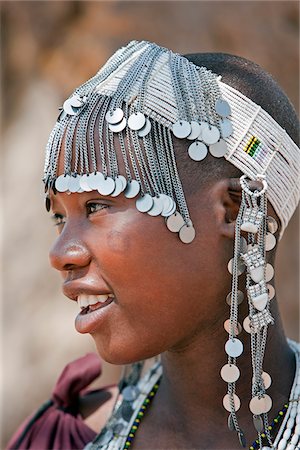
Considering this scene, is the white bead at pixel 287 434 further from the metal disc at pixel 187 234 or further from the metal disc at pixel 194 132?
the metal disc at pixel 194 132

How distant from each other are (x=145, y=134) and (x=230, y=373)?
0.70 metres

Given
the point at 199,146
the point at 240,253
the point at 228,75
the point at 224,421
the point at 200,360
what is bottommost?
the point at 224,421

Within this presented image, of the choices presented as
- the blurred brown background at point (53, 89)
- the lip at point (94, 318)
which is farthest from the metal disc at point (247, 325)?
the blurred brown background at point (53, 89)

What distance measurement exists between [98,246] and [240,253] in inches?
15.1

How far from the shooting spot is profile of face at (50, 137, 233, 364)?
223 cm

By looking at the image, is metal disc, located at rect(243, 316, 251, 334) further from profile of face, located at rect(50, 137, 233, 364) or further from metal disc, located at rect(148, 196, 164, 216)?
metal disc, located at rect(148, 196, 164, 216)

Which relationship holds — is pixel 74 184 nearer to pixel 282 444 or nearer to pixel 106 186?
pixel 106 186

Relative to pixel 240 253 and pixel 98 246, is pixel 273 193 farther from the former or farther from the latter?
pixel 98 246

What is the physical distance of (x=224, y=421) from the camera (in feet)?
8.15

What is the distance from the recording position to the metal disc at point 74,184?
89.4 inches

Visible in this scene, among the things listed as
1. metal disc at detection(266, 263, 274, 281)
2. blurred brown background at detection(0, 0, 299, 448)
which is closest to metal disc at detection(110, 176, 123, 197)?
metal disc at detection(266, 263, 274, 281)

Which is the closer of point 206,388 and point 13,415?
point 206,388

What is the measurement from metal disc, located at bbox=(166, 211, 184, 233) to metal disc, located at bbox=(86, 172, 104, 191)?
0.21m

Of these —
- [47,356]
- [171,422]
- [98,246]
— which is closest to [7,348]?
[47,356]
